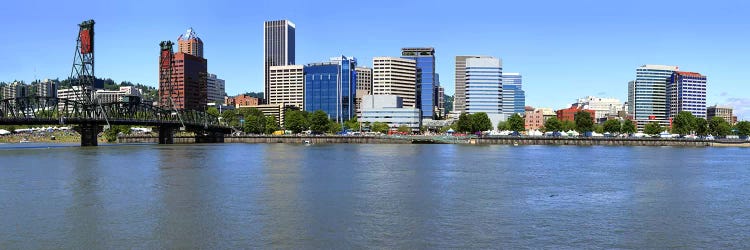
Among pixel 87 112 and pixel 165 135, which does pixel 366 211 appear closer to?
pixel 87 112

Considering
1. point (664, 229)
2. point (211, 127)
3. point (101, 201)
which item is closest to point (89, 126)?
point (211, 127)

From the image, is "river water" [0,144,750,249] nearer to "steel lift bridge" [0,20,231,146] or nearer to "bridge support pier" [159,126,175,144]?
"steel lift bridge" [0,20,231,146]

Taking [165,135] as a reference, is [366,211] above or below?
below

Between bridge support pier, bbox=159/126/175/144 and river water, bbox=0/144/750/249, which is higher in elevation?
bridge support pier, bbox=159/126/175/144

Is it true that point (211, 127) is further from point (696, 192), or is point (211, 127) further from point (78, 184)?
point (696, 192)

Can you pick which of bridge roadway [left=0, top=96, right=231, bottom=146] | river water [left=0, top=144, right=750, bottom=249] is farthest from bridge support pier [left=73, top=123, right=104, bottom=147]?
river water [left=0, top=144, right=750, bottom=249]

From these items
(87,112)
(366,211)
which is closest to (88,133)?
(87,112)

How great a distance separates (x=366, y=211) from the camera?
38.1 metres

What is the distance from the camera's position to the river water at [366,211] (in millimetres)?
29906

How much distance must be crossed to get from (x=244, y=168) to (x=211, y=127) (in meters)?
127

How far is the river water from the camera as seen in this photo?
29906 mm

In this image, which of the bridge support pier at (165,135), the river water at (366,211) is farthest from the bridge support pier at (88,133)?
the river water at (366,211)

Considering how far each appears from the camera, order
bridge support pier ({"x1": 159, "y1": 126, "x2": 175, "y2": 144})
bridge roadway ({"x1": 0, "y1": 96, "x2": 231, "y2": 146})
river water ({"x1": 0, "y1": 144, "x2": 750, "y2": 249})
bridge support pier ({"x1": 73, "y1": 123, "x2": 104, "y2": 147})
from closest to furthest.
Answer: river water ({"x1": 0, "y1": 144, "x2": 750, "y2": 249}), bridge roadway ({"x1": 0, "y1": 96, "x2": 231, "y2": 146}), bridge support pier ({"x1": 73, "y1": 123, "x2": 104, "y2": 147}), bridge support pier ({"x1": 159, "y1": 126, "x2": 175, "y2": 144})

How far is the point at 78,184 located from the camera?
53.1 metres
